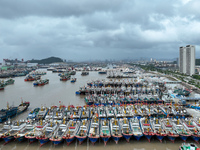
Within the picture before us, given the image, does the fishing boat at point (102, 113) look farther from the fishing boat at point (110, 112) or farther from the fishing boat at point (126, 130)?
the fishing boat at point (126, 130)

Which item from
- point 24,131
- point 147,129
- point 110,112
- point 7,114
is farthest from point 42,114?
point 147,129

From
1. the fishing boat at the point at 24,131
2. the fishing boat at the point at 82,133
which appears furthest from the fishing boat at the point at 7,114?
the fishing boat at the point at 82,133

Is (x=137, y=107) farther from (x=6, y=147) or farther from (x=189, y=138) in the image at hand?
(x=6, y=147)

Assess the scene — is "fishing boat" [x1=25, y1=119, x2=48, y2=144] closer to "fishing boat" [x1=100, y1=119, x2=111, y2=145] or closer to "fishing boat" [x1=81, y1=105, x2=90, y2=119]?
"fishing boat" [x1=81, y1=105, x2=90, y2=119]

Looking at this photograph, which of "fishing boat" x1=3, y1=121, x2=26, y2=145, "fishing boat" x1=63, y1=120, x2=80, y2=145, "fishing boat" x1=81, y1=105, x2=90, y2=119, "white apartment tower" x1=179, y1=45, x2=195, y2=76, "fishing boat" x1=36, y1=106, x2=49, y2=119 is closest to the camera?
"fishing boat" x1=63, y1=120, x2=80, y2=145

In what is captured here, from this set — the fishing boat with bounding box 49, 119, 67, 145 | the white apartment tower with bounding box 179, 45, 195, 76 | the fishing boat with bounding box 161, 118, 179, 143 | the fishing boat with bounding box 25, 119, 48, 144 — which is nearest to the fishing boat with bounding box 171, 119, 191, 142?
the fishing boat with bounding box 161, 118, 179, 143

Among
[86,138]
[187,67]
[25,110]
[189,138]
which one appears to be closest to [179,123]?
[189,138]
